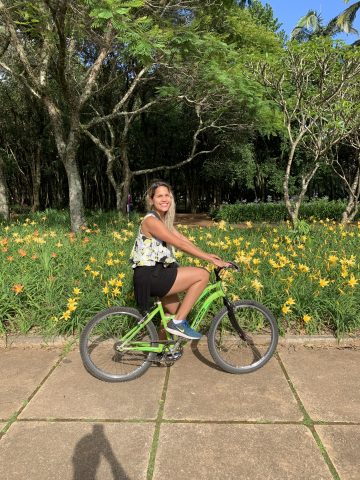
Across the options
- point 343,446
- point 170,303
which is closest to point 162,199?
point 170,303

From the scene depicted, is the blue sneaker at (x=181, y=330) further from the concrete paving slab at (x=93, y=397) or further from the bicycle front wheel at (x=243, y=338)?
the concrete paving slab at (x=93, y=397)

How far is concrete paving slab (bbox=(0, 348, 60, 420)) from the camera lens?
10.5 feet

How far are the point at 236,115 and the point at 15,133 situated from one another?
11.1m

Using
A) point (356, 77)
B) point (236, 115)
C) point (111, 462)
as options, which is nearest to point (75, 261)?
point (111, 462)

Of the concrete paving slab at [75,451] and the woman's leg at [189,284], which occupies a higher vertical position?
the woman's leg at [189,284]

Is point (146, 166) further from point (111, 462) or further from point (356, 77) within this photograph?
point (111, 462)

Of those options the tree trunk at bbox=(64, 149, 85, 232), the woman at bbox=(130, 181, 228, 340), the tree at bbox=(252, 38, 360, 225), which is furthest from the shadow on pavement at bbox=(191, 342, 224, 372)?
the tree trunk at bbox=(64, 149, 85, 232)

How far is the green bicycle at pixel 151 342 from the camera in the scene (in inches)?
136

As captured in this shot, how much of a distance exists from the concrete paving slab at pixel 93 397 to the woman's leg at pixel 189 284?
65 centimetres

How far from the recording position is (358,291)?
4.59 meters

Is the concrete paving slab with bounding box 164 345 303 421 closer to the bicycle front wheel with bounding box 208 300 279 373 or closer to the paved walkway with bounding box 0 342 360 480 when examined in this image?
the paved walkway with bounding box 0 342 360 480

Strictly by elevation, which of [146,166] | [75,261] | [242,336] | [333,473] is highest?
[146,166]

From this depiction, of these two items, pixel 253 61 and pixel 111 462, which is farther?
pixel 253 61

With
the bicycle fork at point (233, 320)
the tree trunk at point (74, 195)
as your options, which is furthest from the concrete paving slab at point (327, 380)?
the tree trunk at point (74, 195)
